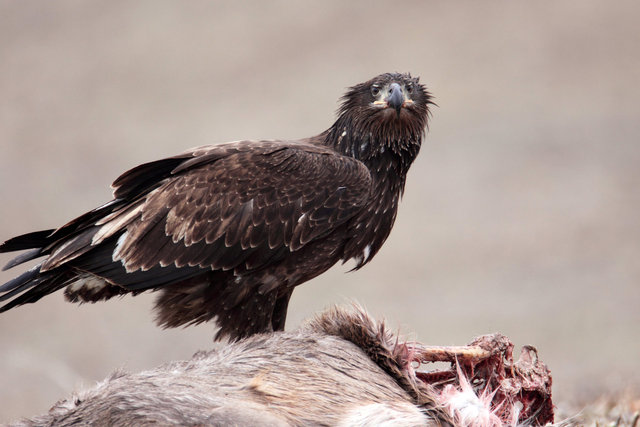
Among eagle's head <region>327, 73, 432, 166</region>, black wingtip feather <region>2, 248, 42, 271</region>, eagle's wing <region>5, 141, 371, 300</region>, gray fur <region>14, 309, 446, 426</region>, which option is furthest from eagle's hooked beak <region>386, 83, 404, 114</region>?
black wingtip feather <region>2, 248, 42, 271</region>

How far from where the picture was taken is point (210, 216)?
580cm

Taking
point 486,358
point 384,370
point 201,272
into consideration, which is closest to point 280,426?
point 384,370

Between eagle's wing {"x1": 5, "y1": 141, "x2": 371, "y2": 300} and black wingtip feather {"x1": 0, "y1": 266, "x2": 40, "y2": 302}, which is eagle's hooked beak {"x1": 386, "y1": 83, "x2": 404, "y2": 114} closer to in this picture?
eagle's wing {"x1": 5, "y1": 141, "x2": 371, "y2": 300}

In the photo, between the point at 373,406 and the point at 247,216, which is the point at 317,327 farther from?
the point at 247,216

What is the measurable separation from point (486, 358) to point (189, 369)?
1343 millimetres

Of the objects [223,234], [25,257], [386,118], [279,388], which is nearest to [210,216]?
[223,234]

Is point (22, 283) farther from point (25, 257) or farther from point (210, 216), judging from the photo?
point (210, 216)

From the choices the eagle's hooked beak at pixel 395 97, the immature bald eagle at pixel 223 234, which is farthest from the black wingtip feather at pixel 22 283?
the eagle's hooked beak at pixel 395 97

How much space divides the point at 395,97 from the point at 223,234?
1.32 m

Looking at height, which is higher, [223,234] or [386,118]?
[386,118]

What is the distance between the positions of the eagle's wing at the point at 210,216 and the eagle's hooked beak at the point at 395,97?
0.42m

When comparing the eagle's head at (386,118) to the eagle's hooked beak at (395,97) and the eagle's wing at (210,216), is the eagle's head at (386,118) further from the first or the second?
the eagle's wing at (210,216)

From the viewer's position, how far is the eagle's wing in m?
5.62

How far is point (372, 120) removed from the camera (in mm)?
6090
